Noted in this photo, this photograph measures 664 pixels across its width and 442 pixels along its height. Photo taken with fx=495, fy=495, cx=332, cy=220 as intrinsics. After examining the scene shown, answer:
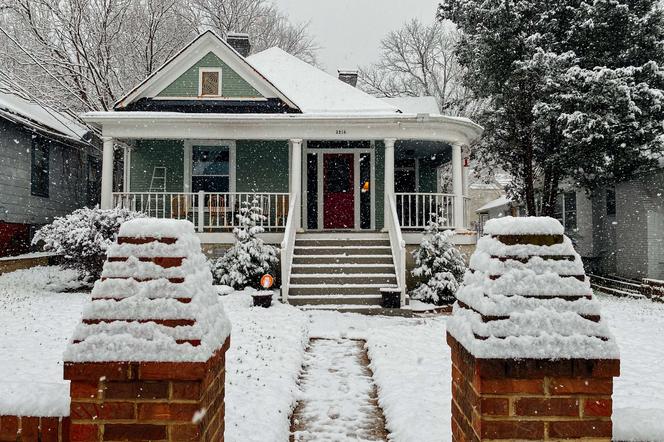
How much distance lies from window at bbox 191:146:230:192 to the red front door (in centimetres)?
279

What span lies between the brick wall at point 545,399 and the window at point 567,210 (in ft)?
58.3

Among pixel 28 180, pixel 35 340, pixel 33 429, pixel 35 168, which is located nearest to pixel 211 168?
pixel 28 180

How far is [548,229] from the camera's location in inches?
73.3

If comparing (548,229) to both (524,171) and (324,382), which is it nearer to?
(324,382)

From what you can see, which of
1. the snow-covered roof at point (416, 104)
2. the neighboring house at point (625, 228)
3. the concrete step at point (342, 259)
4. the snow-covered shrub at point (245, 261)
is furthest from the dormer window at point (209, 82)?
the neighboring house at point (625, 228)

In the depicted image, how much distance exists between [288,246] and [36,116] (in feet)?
34.9

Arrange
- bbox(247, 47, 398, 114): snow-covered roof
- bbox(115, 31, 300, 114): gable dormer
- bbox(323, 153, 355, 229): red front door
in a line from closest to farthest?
bbox(115, 31, 300, 114): gable dormer, bbox(247, 47, 398, 114): snow-covered roof, bbox(323, 153, 355, 229): red front door

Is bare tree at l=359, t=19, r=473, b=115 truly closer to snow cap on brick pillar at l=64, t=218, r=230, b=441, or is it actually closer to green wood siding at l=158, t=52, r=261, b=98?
green wood siding at l=158, t=52, r=261, b=98

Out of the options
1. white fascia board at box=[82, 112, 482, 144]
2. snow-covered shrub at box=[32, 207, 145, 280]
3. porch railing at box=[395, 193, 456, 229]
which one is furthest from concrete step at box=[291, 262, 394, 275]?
snow-covered shrub at box=[32, 207, 145, 280]

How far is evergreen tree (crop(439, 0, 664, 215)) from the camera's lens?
12.5 m

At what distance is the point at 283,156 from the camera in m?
14.0

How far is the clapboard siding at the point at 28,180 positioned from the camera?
1405 centimetres

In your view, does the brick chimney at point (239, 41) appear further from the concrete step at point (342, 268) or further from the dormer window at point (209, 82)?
the concrete step at point (342, 268)

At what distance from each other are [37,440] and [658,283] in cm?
1288
